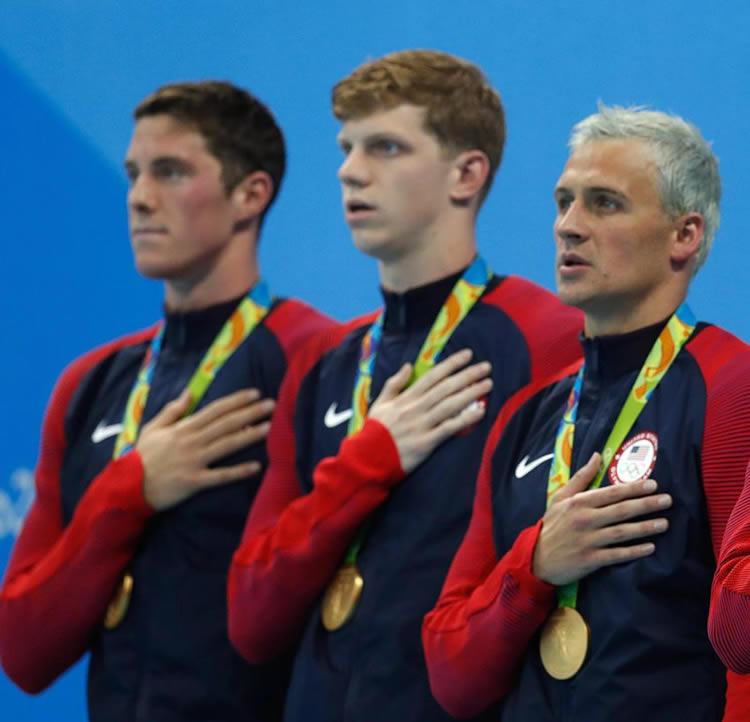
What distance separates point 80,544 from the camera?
4.21m

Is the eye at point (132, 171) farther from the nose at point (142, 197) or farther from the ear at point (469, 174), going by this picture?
the ear at point (469, 174)

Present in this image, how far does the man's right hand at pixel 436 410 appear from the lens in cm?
367

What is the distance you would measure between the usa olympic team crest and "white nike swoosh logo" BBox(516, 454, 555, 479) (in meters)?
0.17

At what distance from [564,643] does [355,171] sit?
3.83 feet

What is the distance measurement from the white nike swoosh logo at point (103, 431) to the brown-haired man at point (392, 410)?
1.70 ft

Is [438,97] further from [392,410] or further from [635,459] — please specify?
[635,459]

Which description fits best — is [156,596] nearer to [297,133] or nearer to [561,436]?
[561,436]

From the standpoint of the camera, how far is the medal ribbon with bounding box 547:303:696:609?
319 centimetres

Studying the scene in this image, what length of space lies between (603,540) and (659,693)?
25 centimetres

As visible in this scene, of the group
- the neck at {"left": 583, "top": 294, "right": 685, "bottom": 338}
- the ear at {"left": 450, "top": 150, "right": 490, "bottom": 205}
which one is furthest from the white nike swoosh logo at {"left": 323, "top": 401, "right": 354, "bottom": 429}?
the neck at {"left": 583, "top": 294, "right": 685, "bottom": 338}

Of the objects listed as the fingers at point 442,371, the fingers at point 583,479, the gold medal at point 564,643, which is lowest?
the gold medal at point 564,643

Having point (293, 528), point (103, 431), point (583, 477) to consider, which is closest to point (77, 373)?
point (103, 431)

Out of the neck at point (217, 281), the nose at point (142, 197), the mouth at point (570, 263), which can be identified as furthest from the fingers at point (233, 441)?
the mouth at point (570, 263)

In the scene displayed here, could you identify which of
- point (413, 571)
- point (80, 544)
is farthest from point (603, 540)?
point (80, 544)
